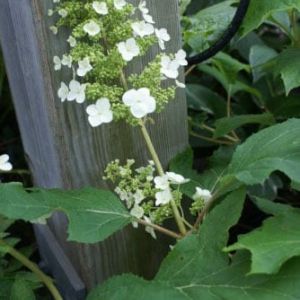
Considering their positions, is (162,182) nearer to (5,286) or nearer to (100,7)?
(100,7)

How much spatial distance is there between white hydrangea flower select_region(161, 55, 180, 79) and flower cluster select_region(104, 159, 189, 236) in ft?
0.69

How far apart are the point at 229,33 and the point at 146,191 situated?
0.56m

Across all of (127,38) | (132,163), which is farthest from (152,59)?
(132,163)

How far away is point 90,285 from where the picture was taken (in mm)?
1614

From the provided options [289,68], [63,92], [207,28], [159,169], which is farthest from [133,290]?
[207,28]

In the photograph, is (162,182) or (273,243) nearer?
(273,243)

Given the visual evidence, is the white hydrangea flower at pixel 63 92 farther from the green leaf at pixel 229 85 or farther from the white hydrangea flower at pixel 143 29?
the green leaf at pixel 229 85

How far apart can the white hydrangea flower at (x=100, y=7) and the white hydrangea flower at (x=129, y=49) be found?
0.08 metres

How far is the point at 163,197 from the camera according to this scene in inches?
52.7

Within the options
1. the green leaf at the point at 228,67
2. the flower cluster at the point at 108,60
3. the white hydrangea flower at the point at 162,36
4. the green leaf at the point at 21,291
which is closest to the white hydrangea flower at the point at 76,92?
the flower cluster at the point at 108,60

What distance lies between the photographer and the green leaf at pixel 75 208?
123 cm

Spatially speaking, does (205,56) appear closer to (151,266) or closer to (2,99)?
(151,266)

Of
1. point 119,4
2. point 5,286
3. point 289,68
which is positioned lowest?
point 5,286

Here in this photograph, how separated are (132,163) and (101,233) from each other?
0.26 metres
